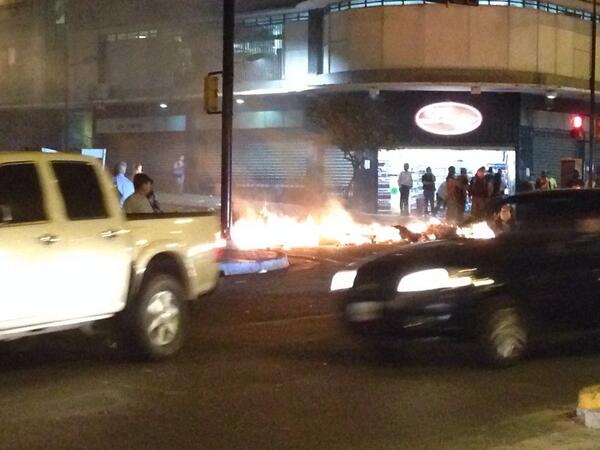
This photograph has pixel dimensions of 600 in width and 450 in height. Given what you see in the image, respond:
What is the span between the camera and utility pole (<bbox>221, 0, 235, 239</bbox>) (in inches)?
695

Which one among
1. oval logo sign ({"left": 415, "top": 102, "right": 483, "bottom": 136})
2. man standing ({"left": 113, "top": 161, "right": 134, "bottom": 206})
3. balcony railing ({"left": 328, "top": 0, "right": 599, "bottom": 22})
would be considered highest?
balcony railing ({"left": 328, "top": 0, "right": 599, "bottom": 22})

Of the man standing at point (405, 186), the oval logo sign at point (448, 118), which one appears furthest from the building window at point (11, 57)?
the man standing at point (405, 186)

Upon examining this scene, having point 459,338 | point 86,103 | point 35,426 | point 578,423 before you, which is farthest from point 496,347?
point 86,103

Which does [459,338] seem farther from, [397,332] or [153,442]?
[153,442]

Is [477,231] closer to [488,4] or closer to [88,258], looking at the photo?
[88,258]

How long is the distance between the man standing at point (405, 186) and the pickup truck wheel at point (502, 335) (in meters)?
23.5

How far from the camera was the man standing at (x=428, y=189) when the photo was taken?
32375 millimetres

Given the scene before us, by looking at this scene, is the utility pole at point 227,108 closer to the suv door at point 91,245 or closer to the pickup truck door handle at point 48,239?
the suv door at point 91,245

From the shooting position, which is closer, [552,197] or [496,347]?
[496,347]

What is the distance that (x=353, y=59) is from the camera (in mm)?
33406

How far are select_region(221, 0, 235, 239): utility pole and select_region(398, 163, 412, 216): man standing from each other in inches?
586

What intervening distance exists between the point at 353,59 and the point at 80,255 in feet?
85.1

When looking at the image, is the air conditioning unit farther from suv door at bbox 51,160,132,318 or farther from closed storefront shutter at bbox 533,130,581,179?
suv door at bbox 51,160,132,318

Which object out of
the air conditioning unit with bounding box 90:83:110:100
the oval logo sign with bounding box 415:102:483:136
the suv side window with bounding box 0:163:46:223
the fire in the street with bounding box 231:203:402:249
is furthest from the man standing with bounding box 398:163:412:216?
the suv side window with bounding box 0:163:46:223
